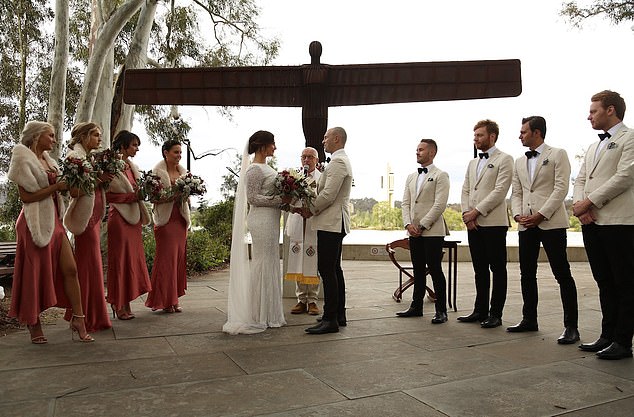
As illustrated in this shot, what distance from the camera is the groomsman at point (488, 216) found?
4.98m

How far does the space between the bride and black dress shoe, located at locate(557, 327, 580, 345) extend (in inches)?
92.1

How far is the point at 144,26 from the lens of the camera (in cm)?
1152

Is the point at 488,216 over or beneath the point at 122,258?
over

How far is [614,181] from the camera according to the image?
3.78 meters

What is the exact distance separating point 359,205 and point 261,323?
1377cm

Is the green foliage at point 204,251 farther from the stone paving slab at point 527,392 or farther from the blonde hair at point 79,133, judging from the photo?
the stone paving slab at point 527,392

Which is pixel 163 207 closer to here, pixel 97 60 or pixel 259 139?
pixel 259 139

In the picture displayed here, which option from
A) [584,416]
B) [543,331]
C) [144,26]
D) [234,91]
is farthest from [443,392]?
[144,26]

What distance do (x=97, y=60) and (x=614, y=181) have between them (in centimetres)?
864

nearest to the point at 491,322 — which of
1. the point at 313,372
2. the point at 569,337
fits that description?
the point at 569,337

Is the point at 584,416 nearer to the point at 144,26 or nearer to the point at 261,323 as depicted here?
the point at 261,323

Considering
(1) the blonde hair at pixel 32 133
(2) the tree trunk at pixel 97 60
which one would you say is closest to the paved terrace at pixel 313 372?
(1) the blonde hair at pixel 32 133

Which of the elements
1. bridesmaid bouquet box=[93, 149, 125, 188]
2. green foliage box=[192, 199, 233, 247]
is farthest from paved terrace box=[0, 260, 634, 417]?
green foliage box=[192, 199, 233, 247]

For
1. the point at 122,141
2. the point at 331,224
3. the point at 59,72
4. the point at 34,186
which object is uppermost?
the point at 59,72
